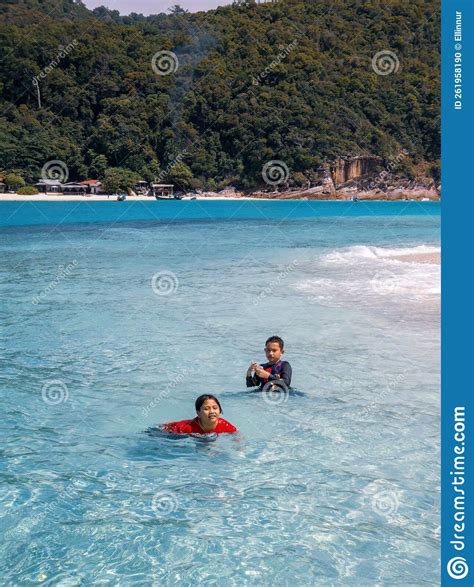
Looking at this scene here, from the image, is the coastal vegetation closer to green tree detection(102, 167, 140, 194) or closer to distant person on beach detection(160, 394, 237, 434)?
green tree detection(102, 167, 140, 194)

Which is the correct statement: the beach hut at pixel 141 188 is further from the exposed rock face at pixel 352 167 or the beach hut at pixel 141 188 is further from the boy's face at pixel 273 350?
the boy's face at pixel 273 350

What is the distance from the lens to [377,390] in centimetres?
759

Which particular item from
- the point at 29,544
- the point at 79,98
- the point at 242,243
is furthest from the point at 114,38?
the point at 29,544

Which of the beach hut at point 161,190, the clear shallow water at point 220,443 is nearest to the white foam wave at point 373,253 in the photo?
the clear shallow water at point 220,443

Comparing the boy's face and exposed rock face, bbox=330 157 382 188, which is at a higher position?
exposed rock face, bbox=330 157 382 188

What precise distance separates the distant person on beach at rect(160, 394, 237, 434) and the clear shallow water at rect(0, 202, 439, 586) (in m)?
0.10

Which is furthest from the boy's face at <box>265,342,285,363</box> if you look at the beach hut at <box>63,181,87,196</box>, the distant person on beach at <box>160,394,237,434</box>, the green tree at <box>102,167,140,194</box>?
the beach hut at <box>63,181,87,196</box>

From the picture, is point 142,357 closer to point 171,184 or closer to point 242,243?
point 242,243

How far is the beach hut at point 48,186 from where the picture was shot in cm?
9269

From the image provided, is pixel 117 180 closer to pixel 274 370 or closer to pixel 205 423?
pixel 274 370

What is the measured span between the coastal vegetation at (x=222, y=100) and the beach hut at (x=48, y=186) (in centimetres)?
301

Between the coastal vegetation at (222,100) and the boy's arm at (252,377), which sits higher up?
the coastal vegetation at (222,100)

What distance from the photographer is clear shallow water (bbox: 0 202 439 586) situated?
420 cm

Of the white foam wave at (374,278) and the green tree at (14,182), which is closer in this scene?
the white foam wave at (374,278)
